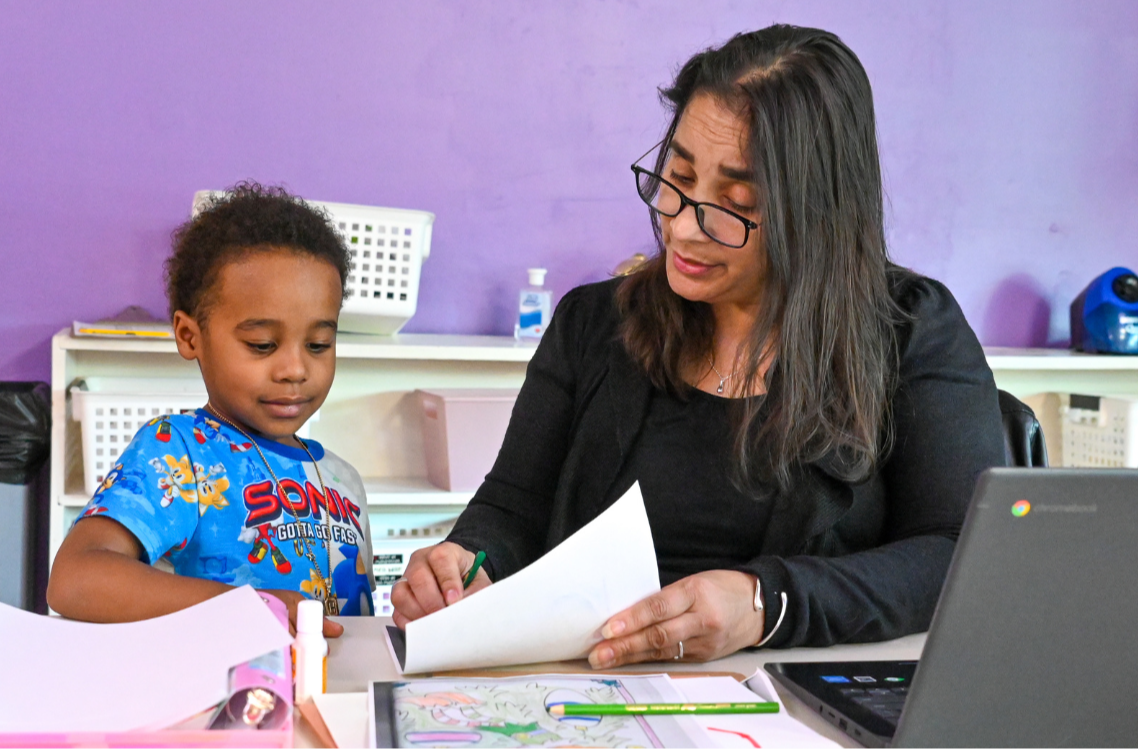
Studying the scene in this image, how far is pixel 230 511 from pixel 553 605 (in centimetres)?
48

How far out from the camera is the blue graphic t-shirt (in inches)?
43.6

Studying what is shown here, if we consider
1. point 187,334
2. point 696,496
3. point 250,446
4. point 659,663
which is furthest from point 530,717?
point 187,334

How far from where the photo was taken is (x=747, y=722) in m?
0.77

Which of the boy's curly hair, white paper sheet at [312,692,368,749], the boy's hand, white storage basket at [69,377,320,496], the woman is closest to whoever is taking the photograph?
white paper sheet at [312,692,368,749]

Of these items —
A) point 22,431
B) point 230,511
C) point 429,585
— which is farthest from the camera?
point 22,431

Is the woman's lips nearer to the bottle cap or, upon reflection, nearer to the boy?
the boy

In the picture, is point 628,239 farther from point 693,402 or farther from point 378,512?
point 693,402

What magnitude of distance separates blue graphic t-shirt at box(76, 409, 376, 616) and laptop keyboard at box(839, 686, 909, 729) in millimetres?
624

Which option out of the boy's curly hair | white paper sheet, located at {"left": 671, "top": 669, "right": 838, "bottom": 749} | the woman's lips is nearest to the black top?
the woman's lips

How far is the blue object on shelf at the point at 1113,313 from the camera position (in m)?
2.83

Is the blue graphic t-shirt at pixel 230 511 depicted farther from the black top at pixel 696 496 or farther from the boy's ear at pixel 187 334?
the black top at pixel 696 496

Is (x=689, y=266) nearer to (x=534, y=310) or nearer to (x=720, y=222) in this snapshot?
(x=720, y=222)

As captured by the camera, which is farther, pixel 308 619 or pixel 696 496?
pixel 696 496

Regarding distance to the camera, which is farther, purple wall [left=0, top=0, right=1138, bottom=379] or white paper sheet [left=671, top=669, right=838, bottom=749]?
purple wall [left=0, top=0, right=1138, bottom=379]
